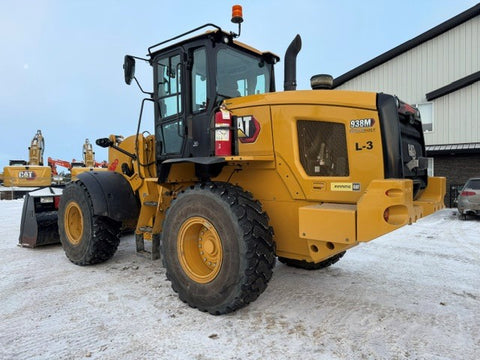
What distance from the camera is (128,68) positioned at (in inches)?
182

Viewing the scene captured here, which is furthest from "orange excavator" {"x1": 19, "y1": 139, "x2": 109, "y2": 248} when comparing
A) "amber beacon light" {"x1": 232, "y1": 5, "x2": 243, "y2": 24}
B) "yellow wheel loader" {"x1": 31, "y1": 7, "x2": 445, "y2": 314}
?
"amber beacon light" {"x1": 232, "y1": 5, "x2": 243, "y2": 24}

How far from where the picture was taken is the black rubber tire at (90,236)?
500 cm

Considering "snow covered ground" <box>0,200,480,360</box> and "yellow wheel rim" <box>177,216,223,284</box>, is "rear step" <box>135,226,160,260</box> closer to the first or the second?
"snow covered ground" <box>0,200,480,360</box>

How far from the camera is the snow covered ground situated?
2.82m

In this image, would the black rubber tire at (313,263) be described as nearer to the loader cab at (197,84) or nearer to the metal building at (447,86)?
the loader cab at (197,84)

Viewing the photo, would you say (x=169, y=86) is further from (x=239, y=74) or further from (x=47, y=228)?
(x=47, y=228)

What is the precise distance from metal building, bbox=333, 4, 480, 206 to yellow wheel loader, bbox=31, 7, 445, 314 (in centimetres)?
1307

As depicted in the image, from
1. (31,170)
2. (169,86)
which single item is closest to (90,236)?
(169,86)

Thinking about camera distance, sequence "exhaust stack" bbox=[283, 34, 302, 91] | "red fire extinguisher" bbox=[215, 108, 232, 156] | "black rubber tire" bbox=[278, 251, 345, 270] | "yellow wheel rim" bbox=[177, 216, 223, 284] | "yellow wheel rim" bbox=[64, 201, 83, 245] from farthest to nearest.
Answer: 1. "yellow wheel rim" bbox=[64, 201, 83, 245]
2. "black rubber tire" bbox=[278, 251, 345, 270]
3. "exhaust stack" bbox=[283, 34, 302, 91]
4. "red fire extinguisher" bbox=[215, 108, 232, 156]
5. "yellow wheel rim" bbox=[177, 216, 223, 284]

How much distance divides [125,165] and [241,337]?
350 cm

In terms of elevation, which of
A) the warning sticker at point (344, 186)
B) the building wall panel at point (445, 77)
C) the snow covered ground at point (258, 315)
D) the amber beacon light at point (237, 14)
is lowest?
the snow covered ground at point (258, 315)

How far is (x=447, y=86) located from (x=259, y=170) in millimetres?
14313

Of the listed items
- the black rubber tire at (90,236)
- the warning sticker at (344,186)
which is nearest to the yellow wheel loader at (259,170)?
the warning sticker at (344,186)

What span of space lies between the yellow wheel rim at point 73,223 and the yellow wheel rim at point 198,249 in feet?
7.96
